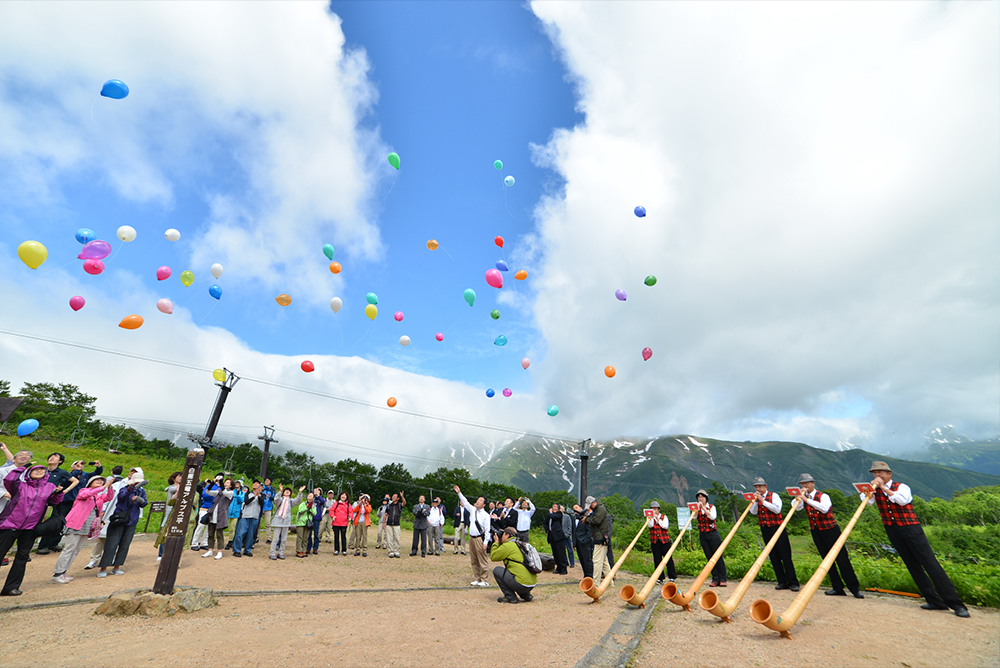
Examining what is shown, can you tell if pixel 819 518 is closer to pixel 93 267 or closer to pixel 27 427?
pixel 93 267

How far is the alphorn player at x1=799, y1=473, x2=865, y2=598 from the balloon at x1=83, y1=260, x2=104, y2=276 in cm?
1474

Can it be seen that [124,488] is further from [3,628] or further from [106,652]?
[106,652]

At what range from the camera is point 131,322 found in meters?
10.7

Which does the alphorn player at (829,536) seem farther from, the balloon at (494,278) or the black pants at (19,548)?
the black pants at (19,548)

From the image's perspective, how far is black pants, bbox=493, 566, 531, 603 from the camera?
748 centimetres

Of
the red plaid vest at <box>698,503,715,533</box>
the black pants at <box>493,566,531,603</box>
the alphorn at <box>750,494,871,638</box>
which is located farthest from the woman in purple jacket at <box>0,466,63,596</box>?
the red plaid vest at <box>698,503,715,533</box>

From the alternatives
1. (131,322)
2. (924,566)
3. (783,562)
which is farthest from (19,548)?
(924,566)

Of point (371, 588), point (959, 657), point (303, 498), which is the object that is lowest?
point (371, 588)

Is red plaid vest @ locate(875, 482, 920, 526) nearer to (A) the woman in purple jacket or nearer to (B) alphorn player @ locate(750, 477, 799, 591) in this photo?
(B) alphorn player @ locate(750, 477, 799, 591)

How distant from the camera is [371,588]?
8.55 metres

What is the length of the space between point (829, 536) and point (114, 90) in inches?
579

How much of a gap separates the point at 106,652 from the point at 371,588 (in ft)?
15.7

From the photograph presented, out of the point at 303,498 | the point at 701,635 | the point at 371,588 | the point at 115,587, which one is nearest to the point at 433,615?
the point at 371,588

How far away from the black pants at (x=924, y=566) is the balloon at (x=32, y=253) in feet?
50.2
